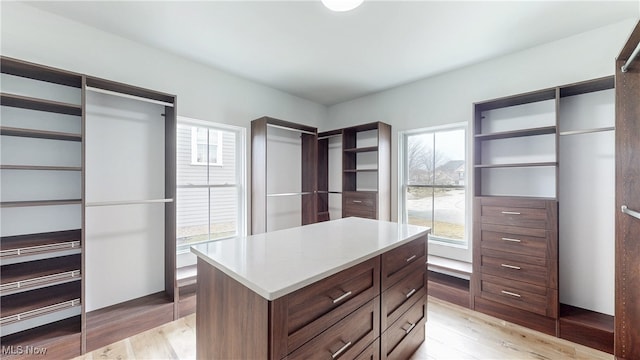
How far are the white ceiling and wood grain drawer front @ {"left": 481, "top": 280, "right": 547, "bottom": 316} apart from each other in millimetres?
2351

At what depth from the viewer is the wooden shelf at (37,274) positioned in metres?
1.74

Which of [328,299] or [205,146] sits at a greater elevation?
[205,146]

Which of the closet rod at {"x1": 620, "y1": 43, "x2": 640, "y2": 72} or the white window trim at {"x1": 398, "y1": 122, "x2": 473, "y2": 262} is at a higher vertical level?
the closet rod at {"x1": 620, "y1": 43, "x2": 640, "y2": 72}

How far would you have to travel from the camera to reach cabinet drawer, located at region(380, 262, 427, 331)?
159cm

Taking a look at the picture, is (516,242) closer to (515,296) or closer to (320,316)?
(515,296)

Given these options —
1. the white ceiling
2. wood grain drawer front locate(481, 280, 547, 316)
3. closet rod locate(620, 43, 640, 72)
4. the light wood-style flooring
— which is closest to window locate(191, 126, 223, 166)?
the white ceiling

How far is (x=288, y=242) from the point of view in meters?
1.70

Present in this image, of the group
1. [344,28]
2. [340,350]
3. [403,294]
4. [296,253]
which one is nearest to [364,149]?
[344,28]

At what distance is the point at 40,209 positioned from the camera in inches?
82.1

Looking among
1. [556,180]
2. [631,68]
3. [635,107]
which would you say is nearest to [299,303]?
[635,107]

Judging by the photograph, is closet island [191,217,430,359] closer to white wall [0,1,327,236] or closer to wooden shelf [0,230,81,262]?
wooden shelf [0,230,81,262]

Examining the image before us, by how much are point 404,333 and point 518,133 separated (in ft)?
7.34

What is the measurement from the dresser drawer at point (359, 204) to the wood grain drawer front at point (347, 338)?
2.16 metres

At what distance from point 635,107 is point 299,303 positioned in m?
1.96
